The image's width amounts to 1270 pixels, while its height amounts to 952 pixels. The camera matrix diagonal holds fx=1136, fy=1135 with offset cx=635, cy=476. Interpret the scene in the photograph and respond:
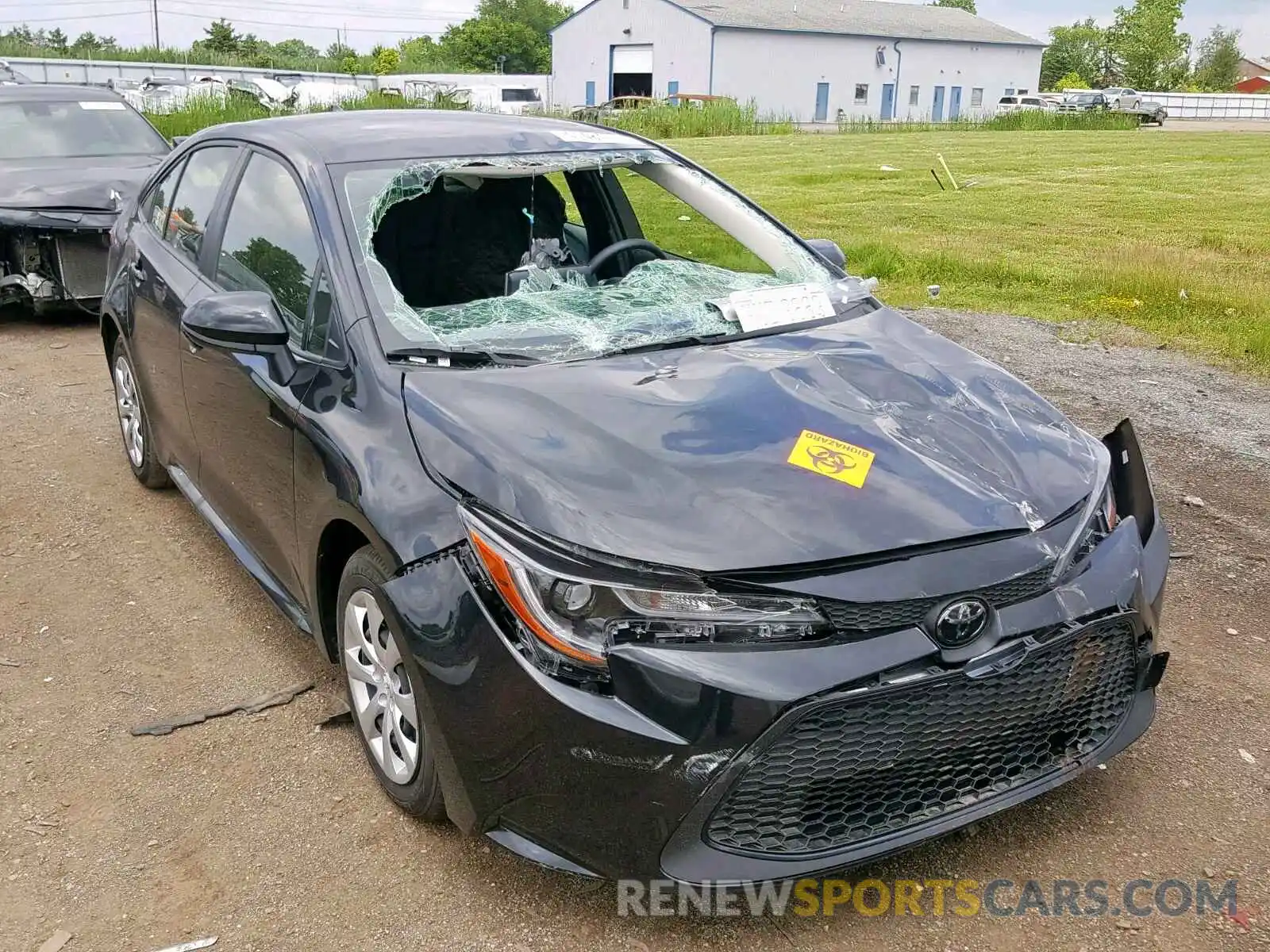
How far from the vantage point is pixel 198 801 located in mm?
2938

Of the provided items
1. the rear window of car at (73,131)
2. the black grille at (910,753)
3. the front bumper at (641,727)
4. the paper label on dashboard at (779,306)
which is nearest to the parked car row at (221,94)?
the rear window of car at (73,131)

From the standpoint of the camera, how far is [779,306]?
348cm

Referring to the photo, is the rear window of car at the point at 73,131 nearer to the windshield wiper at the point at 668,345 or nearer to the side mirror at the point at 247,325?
the side mirror at the point at 247,325

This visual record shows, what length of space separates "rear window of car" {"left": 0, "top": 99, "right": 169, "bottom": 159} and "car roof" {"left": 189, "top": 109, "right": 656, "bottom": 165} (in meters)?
5.39

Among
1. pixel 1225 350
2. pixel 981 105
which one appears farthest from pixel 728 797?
pixel 981 105

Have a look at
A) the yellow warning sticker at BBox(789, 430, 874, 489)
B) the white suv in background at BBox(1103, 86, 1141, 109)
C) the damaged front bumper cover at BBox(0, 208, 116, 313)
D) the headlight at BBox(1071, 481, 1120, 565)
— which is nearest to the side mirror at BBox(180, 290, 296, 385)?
the yellow warning sticker at BBox(789, 430, 874, 489)

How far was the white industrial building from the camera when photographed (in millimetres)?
53219

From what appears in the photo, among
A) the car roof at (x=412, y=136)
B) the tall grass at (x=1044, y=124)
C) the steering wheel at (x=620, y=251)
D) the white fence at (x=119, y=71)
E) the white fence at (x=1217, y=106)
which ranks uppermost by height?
the white fence at (x=1217, y=106)

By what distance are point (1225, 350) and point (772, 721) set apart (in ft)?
20.6

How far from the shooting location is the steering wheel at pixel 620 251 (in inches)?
153

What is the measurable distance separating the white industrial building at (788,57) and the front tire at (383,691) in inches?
2051

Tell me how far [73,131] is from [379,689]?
26.0 ft

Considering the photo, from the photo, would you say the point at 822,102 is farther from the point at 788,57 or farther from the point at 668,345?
the point at 668,345

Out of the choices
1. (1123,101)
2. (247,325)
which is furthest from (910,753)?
(1123,101)
